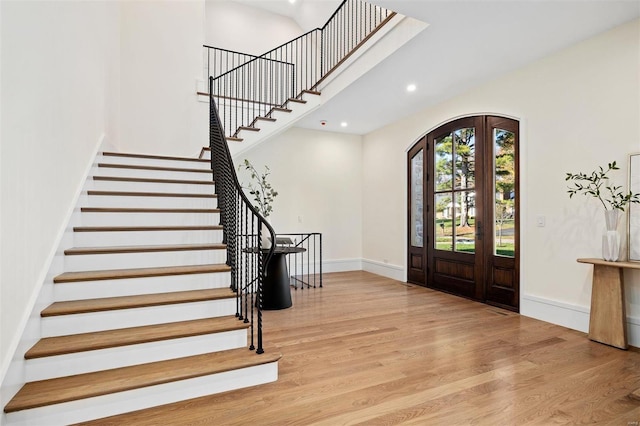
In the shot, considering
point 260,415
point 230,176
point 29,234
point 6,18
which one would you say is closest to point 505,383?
point 260,415

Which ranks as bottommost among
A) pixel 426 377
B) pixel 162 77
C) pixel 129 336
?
pixel 426 377

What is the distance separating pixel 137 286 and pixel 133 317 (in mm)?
303

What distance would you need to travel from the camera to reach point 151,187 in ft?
12.6

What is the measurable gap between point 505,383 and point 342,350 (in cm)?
126

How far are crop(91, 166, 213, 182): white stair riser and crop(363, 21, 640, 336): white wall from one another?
151 inches

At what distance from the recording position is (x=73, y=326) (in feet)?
7.44

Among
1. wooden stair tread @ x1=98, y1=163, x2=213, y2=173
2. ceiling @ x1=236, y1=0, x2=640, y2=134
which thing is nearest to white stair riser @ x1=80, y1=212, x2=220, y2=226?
wooden stair tread @ x1=98, y1=163, x2=213, y2=173

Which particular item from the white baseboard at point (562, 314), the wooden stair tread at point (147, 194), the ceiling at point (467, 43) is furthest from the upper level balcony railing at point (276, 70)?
the white baseboard at point (562, 314)

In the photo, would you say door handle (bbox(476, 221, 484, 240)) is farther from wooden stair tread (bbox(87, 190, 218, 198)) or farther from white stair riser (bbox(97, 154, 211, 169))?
white stair riser (bbox(97, 154, 211, 169))

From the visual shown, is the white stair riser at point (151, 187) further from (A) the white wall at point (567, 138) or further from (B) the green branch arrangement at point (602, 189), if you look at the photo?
(B) the green branch arrangement at point (602, 189)

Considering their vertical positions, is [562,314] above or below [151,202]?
below

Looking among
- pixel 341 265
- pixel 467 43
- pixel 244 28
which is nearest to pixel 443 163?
pixel 467 43

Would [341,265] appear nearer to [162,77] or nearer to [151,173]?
[151,173]

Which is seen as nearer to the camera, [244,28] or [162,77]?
[162,77]
